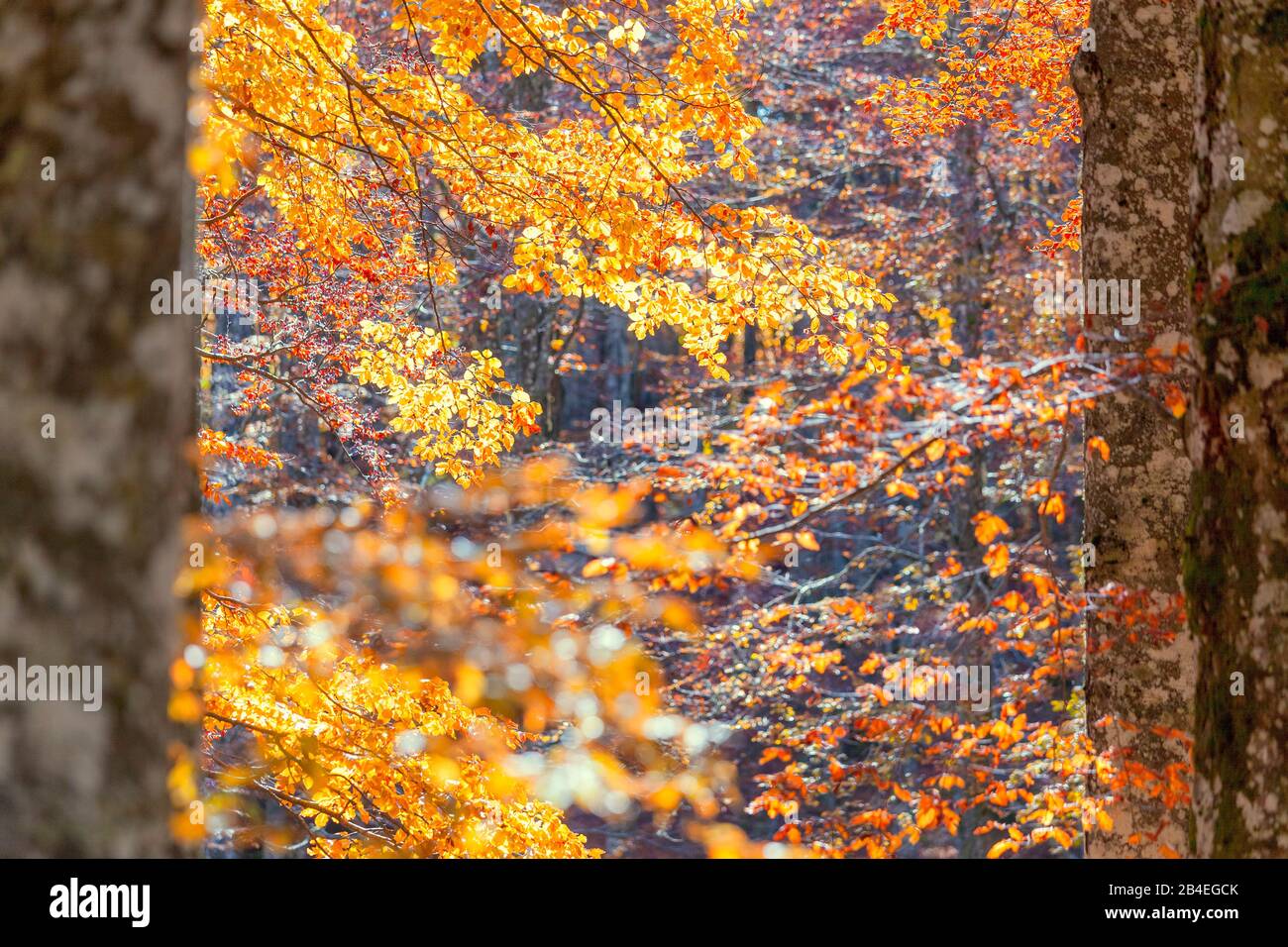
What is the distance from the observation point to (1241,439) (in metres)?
2.84

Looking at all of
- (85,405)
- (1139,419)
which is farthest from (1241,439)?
(85,405)

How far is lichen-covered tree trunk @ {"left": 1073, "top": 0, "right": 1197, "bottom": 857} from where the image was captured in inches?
182

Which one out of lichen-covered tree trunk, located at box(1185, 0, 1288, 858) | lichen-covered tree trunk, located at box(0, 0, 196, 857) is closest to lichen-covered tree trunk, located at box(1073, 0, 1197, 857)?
lichen-covered tree trunk, located at box(1185, 0, 1288, 858)

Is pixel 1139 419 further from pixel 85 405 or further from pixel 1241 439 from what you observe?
pixel 85 405

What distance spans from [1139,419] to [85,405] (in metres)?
4.20

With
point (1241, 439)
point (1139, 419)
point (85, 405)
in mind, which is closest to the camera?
point (85, 405)

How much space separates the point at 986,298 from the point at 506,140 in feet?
25.8

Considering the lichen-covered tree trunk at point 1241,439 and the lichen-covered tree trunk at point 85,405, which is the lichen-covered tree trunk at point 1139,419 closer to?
the lichen-covered tree trunk at point 1241,439

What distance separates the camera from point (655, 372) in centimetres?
2083

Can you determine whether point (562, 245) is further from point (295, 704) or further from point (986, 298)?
point (986, 298)

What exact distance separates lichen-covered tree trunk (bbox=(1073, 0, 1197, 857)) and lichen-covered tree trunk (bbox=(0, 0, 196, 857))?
12.6ft

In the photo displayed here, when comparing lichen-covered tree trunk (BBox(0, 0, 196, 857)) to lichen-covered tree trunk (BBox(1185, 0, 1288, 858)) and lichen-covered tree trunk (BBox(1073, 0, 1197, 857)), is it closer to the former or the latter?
lichen-covered tree trunk (BBox(1185, 0, 1288, 858))

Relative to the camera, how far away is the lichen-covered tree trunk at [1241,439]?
2766 millimetres

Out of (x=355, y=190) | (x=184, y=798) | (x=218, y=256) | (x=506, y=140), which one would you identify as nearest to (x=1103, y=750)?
(x=184, y=798)
